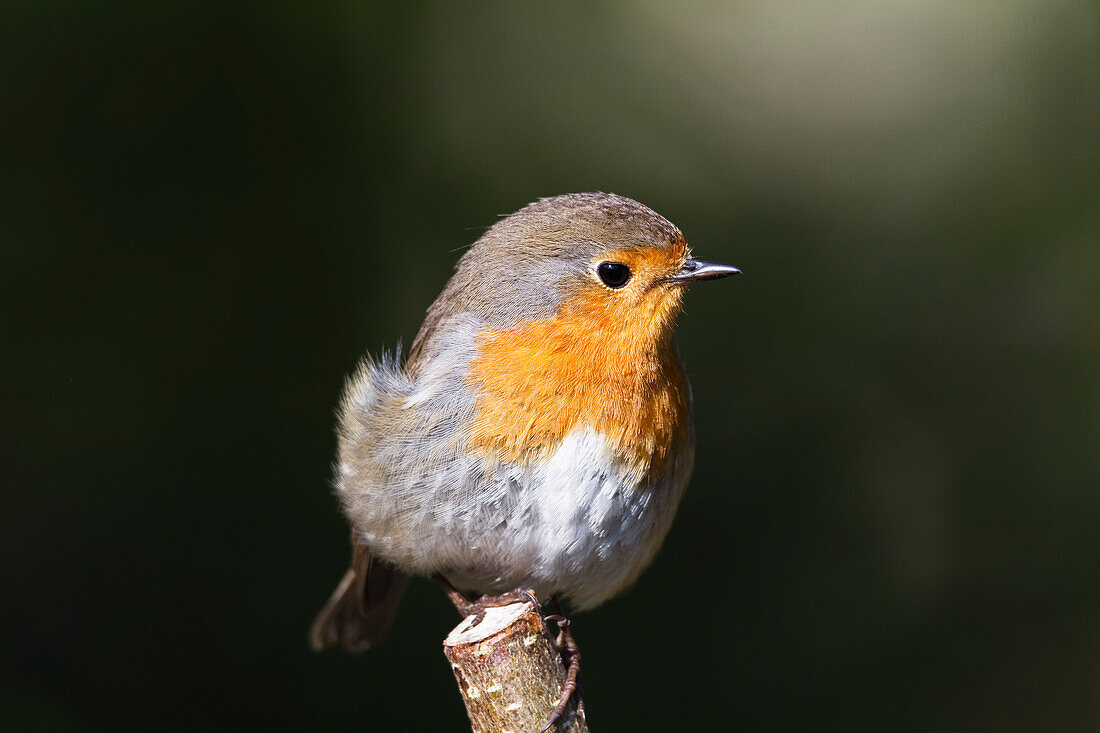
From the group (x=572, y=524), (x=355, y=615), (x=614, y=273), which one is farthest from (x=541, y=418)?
(x=355, y=615)

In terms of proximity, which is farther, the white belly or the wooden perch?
the white belly

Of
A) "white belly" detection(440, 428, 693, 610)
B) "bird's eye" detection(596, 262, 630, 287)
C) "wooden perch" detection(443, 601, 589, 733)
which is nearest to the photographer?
"wooden perch" detection(443, 601, 589, 733)

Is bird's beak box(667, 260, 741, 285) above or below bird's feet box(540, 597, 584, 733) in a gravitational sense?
above

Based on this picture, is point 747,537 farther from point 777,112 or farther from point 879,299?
point 777,112

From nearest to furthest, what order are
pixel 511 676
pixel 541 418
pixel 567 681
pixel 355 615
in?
pixel 511 676
pixel 567 681
pixel 541 418
pixel 355 615

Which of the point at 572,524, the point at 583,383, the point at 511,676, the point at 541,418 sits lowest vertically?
the point at 511,676

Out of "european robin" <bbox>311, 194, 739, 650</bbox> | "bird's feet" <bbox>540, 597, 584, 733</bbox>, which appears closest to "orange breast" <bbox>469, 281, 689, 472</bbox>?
"european robin" <bbox>311, 194, 739, 650</bbox>

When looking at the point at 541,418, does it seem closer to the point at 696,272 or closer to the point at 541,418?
the point at 541,418

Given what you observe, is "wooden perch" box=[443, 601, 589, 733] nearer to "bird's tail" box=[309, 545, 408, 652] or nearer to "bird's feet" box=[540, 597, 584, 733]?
"bird's feet" box=[540, 597, 584, 733]
